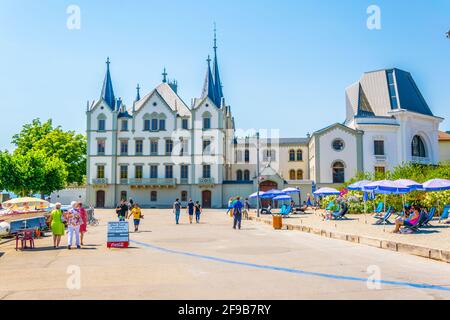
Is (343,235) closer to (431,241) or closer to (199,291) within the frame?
(431,241)

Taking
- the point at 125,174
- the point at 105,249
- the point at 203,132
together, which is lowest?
the point at 105,249

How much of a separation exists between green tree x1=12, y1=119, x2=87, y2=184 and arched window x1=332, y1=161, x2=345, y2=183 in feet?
119

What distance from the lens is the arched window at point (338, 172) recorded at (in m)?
56.2

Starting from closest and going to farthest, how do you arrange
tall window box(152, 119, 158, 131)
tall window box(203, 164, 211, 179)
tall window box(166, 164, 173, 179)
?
1. tall window box(203, 164, 211, 179)
2. tall window box(166, 164, 173, 179)
3. tall window box(152, 119, 158, 131)

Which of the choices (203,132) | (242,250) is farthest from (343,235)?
(203,132)

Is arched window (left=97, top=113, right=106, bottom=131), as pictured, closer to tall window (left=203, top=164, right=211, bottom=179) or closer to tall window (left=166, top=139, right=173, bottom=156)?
tall window (left=166, top=139, right=173, bottom=156)

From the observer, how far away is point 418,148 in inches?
2340

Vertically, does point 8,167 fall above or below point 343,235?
above

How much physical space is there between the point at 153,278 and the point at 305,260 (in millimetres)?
4470

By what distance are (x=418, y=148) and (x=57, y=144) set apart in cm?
5014

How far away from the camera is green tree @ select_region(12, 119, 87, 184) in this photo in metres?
60.6

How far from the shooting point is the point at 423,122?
59500 mm

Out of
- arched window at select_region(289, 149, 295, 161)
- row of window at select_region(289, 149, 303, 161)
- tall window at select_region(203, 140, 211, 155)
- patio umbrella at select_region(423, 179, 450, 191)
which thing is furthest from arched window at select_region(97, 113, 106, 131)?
patio umbrella at select_region(423, 179, 450, 191)
